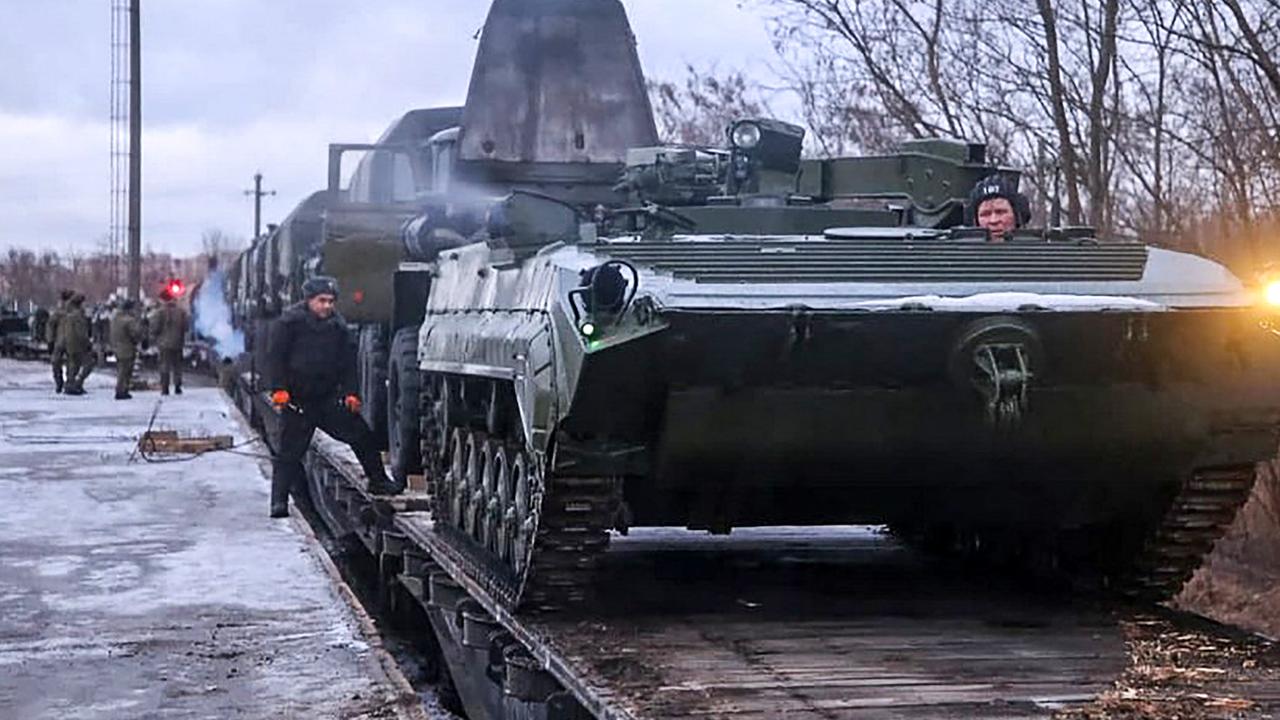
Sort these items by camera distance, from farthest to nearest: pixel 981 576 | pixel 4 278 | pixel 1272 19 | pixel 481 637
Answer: pixel 4 278 → pixel 1272 19 → pixel 981 576 → pixel 481 637

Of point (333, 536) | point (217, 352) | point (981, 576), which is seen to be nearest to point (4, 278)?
point (217, 352)

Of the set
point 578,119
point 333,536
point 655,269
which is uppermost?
point 578,119

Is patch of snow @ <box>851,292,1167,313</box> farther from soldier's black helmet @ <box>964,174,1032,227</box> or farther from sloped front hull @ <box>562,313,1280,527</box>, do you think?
soldier's black helmet @ <box>964,174,1032,227</box>

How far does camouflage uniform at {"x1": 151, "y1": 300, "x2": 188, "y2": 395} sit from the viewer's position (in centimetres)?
2938

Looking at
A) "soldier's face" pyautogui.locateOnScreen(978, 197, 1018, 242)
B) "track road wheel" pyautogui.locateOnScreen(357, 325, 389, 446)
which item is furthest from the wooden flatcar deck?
"track road wheel" pyautogui.locateOnScreen(357, 325, 389, 446)

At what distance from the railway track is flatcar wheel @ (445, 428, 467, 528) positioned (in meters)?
0.17

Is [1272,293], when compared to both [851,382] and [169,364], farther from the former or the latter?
[169,364]

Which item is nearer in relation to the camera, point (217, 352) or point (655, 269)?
point (655, 269)

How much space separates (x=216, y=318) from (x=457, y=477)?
110ft

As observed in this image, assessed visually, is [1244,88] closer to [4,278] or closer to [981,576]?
[981,576]

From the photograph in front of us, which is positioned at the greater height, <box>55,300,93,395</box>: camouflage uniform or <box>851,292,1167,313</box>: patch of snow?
<box>851,292,1167,313</box>: patch of snow

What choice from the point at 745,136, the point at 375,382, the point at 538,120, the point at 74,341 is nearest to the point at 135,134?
the point at 74,341

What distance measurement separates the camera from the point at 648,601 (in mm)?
7633

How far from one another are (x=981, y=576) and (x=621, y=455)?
243 centimetres
